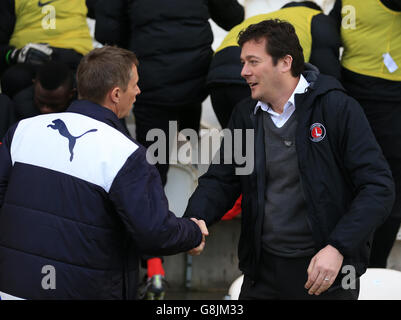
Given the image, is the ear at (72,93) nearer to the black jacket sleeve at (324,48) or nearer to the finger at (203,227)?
the black jacket sleeve at (324,48)

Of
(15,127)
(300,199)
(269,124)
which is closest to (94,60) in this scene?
(15,127)

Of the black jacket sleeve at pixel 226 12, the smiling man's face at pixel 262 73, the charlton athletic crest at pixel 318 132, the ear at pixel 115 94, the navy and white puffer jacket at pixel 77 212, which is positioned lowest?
the navy and white puffer jacket at pixel 77 212

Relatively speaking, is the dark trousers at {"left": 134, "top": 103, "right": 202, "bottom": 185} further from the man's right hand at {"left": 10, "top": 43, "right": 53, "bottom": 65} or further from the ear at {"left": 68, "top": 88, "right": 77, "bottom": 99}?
the man's right hand at {"left": 10, "top": 43, "right": 53, "bottom": 65}

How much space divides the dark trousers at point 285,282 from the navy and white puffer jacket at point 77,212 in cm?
51

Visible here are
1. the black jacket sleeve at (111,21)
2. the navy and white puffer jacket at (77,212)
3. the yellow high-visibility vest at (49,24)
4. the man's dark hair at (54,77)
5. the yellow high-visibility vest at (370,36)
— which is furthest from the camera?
the yellow high-visibility vest at (49,24)

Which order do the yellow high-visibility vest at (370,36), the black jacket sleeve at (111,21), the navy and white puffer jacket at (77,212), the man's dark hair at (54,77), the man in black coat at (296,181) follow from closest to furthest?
the navy and white puffer jacket at (77,212) < the man in black coat at (296,181) < the yellow high-visibility vest at (370,36) < the man's dark hair at (54,77) < the black jacket sleeve at (111,21)

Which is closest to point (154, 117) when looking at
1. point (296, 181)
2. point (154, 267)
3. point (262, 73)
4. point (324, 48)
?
point (154, 267)

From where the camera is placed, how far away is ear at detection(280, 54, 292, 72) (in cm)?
269

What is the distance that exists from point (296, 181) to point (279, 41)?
0.57m

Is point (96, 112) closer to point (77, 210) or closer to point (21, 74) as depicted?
point (77, 210)

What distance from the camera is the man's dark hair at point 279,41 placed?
106 inches

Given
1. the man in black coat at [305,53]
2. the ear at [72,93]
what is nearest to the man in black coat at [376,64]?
the man in black coat at [305,53]

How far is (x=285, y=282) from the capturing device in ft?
8.81

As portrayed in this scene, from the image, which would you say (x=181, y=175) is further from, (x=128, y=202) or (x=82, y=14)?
(x=128, y=202)
